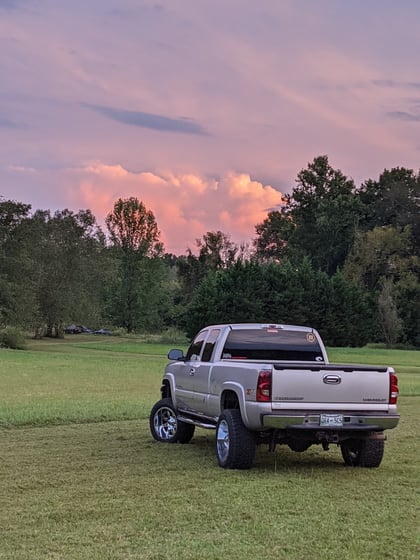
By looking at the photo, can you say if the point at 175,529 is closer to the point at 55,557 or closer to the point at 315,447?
the point at 55,557

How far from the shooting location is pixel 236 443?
9469 millimetres

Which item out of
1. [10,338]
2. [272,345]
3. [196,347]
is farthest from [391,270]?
[272,345]

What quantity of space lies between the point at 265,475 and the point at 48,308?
225ft

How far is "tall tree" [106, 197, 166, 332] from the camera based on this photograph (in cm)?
9741

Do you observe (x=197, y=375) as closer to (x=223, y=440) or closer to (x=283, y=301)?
(x=223, y=440)

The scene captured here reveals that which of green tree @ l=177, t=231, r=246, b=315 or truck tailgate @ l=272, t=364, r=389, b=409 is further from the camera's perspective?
green tree @ l=177, t=231, r=246, b=315

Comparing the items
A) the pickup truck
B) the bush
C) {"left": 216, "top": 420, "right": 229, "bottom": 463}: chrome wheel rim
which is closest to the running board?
the pickup truck

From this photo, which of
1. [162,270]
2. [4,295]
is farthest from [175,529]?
[162,270]

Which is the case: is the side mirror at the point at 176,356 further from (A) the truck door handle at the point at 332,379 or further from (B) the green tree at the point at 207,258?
(B) the green tree at the point at 207,258

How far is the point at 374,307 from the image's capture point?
78.2m

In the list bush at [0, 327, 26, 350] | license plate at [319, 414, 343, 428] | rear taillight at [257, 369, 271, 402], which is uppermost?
rear taillight at [257, 369, 271, 402]

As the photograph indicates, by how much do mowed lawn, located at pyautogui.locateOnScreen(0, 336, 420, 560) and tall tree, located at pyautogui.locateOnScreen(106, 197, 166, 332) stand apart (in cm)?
8329

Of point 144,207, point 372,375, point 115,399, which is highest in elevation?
point 144,207

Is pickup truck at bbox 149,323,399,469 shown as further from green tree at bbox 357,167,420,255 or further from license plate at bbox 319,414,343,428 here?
green tree at bbox 357,167,420,255
